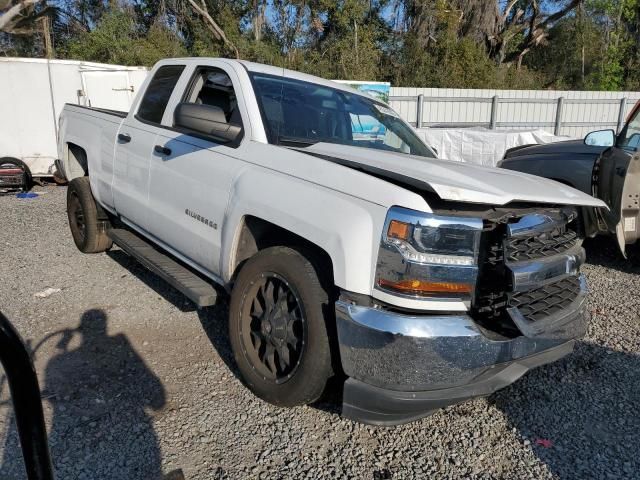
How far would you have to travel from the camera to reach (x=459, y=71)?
80.5 feet

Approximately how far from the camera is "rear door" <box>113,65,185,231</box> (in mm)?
4184

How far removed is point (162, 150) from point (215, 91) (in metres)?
0.59

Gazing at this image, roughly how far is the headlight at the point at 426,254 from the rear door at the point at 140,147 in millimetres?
2462

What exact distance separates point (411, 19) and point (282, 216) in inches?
1024

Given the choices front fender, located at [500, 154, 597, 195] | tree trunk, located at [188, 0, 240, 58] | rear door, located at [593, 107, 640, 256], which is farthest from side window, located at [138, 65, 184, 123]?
tree trunk, located at [188, 0, 240, 58]

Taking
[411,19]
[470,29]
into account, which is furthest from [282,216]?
[470,29]

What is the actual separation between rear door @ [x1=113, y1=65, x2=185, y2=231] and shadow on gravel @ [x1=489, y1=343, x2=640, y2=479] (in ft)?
9.82

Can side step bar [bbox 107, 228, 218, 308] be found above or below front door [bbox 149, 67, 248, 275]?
below

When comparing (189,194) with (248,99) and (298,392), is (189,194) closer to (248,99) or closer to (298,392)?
(248,99)

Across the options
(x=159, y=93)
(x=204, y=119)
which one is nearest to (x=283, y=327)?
(x=204, y=119)

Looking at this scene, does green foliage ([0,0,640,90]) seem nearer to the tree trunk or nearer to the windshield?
the tree trunk

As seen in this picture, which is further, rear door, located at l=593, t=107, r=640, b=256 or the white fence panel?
the white fence panel

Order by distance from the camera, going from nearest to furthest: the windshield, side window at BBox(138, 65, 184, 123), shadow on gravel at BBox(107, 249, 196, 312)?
the windshield
side window at BBox(138, 65, 184, 123)
shadow on gravel at BBox(107, 249, 196, 312)

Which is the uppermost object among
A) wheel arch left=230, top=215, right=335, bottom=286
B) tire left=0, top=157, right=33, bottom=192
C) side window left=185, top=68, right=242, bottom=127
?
side window left=185, top=68, right=242, bottom=127
